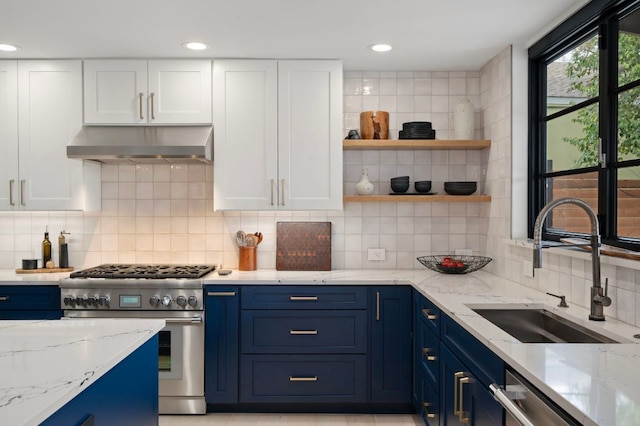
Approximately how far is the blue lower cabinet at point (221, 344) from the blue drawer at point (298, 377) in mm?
78

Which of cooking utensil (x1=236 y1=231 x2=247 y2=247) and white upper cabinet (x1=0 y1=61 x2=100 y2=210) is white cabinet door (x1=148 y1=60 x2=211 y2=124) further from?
cooking utensil (x1=236 y1=231 x2=247 y2=247)

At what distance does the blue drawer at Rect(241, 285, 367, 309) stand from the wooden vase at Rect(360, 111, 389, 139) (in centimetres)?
Result: 112

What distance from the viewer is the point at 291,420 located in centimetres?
327

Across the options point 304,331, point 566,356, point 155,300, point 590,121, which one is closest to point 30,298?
point 155,300

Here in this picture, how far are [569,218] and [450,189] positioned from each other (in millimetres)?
949

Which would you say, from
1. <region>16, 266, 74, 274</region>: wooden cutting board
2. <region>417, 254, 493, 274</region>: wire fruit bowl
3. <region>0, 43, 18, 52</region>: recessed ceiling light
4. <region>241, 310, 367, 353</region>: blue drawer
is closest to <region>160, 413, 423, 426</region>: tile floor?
<region>241, 310, 367, 353</region>: blue drawer

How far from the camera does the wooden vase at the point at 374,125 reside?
3.71m

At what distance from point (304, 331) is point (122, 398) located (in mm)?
1810

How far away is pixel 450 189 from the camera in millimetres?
3662

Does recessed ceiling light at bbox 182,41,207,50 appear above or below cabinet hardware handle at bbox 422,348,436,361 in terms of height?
above

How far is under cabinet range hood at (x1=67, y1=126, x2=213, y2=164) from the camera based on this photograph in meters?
3.37

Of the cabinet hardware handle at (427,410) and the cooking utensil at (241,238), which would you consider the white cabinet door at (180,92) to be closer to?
the cooking utensil at (241,238)

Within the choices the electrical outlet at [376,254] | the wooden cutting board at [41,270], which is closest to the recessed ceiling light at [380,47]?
the electrical outlet at [376,254]

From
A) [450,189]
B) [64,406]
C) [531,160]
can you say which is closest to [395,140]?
[450,189]
